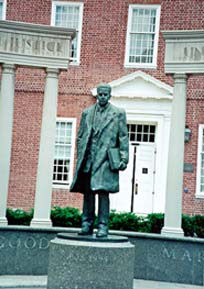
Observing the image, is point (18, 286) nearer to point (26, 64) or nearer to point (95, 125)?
point (95, 125)

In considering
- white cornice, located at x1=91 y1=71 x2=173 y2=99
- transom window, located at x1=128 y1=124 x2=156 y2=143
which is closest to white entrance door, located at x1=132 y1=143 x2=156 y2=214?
transom window, located at x1=128 y1=124 x2=156 y2=143

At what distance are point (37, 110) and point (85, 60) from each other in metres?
2.50

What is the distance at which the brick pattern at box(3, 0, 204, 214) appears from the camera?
1959cm

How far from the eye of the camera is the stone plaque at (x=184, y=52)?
12.1 meters

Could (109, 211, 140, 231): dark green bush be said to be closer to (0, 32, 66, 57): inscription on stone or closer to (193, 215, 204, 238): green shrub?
(193, 215, 204, 238): green shrub

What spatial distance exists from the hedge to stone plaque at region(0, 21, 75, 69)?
3.49 meters

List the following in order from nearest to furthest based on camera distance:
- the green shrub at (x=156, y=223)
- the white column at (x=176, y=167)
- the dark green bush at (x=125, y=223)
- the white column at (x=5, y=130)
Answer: the white column at (x=176, y=167)
the white column at (x=5, y=130)
the dark green bush at (x=125, y=223)
the green shrub at (x=156, y=223)

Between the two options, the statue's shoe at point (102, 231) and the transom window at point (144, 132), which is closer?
the statue's shoe at point (102, 231)

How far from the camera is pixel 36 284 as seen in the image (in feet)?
31.3

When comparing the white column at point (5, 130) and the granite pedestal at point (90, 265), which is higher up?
the white column at point (5, 130)

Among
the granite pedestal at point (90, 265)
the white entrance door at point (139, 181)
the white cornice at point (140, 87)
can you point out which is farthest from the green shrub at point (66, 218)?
the white cornice at point (140, 87)

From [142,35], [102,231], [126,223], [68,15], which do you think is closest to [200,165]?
[142,35]

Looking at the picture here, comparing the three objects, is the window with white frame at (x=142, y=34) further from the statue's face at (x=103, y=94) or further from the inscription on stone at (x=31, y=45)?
the statue's face at (x=103, y=94)

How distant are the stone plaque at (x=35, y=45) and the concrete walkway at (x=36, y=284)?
15.8 feet
